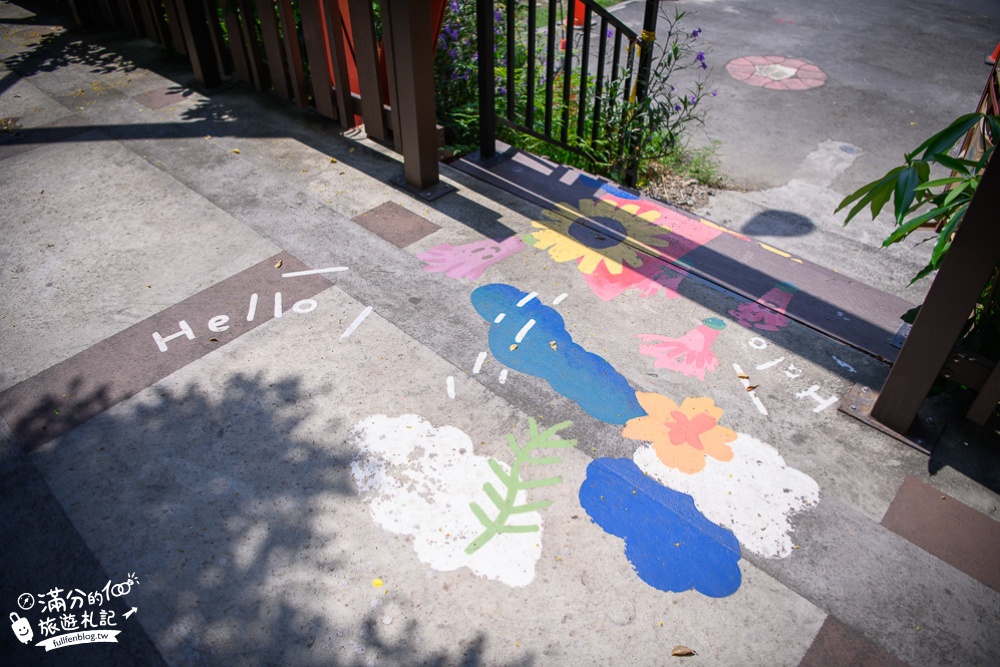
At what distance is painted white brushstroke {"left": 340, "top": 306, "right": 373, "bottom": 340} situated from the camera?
3.14 metres

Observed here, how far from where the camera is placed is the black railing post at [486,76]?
13.1ft

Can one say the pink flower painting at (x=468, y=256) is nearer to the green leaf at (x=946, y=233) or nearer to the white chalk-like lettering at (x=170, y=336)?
the white chalk-like lettering at (x=170, y=336)

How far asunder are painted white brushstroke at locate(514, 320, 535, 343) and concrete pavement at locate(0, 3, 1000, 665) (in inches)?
1.0

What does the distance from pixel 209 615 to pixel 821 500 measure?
2271mm

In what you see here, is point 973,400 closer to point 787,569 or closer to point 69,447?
point 787,569

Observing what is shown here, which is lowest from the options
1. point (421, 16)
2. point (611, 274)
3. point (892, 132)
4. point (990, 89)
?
point (892, 132)

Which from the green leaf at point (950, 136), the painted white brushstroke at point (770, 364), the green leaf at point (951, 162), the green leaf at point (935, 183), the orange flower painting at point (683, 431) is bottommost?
the orange flower painting at point (683, 431)

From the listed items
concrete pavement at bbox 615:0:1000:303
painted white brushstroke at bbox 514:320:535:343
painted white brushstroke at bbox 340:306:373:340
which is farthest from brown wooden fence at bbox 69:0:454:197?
concrete pavement at bbox 615:0:1000:303

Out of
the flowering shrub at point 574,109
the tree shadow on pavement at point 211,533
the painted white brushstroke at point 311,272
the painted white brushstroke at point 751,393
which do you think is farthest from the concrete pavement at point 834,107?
the tree shadow on pavement at point 211,533

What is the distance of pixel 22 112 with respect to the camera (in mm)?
5195

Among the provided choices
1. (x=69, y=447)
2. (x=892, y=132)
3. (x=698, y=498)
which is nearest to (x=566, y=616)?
(x=698, y=498)

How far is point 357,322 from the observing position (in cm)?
321

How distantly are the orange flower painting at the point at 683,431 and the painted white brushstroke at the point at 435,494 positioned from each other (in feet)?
2.04

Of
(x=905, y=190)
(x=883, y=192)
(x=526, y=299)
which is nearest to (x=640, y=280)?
(x=526, y=299)
